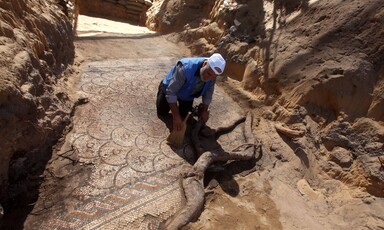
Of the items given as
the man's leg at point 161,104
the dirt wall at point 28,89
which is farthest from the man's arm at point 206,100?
the dirt wall at point 28,89

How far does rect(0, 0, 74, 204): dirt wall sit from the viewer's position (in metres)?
2.18

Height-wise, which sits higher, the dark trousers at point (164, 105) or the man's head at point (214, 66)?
the man's head at point (214, 66)

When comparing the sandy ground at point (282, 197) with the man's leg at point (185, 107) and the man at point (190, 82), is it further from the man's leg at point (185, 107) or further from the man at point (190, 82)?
the man's leg at point (185, 107)

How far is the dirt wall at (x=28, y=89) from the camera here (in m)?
2.18

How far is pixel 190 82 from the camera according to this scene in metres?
3.04

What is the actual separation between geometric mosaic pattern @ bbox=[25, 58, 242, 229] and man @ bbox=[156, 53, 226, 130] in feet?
1.24

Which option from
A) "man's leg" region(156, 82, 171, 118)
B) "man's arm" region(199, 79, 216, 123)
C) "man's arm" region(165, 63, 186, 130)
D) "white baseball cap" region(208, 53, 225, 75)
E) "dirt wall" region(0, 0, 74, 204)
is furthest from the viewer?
"man's leg" region(156, 82, 171, 118)

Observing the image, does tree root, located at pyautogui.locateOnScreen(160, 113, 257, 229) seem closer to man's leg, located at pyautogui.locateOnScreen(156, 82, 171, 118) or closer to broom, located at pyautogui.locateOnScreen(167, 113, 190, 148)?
broom, located at pyautogui.locateOnScreen(167, 113, 190, 148)

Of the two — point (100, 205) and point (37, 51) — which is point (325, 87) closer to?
point (100, 205)

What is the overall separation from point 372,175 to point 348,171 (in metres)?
0.23

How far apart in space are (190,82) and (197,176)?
100cm

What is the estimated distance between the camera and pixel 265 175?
3061 millimetres

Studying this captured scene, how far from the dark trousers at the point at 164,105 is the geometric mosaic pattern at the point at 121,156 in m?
0.11

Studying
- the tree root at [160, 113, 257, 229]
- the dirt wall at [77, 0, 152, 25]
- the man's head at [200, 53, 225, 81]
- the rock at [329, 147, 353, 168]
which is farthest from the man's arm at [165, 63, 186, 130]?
the dirt wall at [77, 0, 152, 25]
